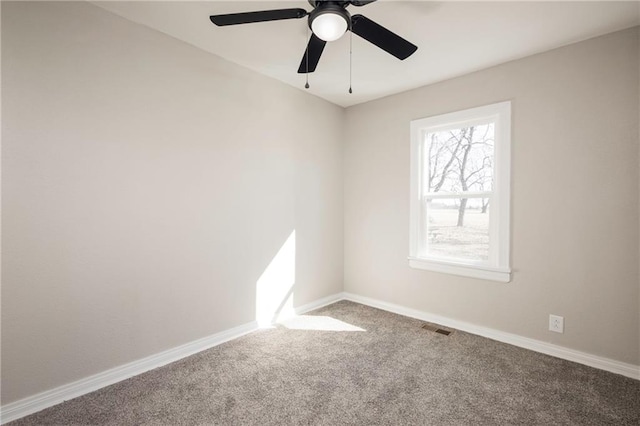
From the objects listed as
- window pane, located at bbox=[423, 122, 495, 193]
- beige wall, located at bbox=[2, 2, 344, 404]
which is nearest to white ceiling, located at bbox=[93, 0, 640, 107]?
beige wall, located at bbox=[2, 2, 344, 404]

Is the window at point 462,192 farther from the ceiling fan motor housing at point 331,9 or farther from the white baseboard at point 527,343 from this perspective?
the ceiling fan motor housing at point 331,9

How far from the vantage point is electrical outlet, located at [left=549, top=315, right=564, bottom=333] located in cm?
255

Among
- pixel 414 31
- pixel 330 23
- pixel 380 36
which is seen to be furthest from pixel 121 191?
pixel 414 31

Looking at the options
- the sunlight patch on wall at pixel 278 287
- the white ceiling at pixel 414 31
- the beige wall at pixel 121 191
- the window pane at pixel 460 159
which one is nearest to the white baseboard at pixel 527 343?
the sunlight patch on wall at pixel 278 287

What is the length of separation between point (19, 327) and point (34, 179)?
88 centimetres

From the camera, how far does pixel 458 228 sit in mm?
3215

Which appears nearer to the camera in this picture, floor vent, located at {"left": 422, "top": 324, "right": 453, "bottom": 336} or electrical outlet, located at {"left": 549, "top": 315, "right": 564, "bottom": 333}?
electrical outlet, located at {"left": 549, "top": 315, "right": 564, "bottom": 333}

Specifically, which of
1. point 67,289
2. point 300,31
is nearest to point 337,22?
point 300,31

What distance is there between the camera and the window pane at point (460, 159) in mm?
3010

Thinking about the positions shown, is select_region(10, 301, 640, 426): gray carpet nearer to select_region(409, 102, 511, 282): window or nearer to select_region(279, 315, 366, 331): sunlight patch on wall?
select_region(279, 315, 366, 331): sunlight patch on wall

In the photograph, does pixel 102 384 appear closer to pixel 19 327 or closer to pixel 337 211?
pixel 19 327

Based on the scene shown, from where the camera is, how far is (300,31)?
2.34 m

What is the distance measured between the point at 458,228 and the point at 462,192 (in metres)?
0.38

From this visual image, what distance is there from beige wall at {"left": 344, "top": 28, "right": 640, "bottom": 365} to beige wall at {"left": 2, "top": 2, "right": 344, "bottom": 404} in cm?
196
